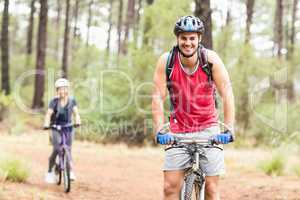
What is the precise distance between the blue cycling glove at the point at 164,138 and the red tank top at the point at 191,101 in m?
0.27

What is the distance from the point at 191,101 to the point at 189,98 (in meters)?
0.04

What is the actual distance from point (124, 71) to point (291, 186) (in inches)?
381

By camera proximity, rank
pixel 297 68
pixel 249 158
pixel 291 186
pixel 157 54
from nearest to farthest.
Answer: pixel 291 186, pixel 249 158, pixel 157 54, pixel 297 68

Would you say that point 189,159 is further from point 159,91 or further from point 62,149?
point 62,149

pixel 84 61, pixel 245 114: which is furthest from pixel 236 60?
pixel 84 61

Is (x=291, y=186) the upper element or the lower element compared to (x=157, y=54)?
lower

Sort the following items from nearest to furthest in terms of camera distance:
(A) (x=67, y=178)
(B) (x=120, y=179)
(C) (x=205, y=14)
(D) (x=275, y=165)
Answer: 1. (A) (x=67, y=178)
2. (D) (x=275, y=165)
3. (B) (x=120, y=179)
4. (C) (x=205, y=14)

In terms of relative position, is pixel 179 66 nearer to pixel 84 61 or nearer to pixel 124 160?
pixel 124 160

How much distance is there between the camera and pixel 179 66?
522cm

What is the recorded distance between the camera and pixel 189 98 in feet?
17.0

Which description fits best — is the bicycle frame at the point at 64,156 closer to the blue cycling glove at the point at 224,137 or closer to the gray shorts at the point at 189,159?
the gray shorts at the point at 189,159

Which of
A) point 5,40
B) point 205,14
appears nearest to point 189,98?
point 205,14

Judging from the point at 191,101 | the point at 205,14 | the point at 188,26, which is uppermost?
the point at 205,14

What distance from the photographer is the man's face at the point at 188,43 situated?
5188 millimetres
